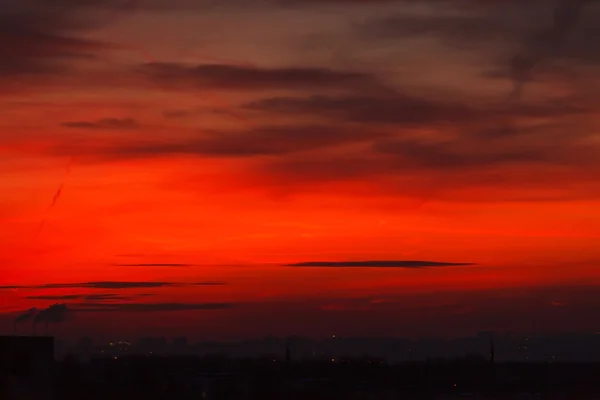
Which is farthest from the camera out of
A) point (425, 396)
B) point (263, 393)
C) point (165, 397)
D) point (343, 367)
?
point (343, 367)

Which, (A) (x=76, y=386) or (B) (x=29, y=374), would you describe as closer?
(A) (x=76, y=386)

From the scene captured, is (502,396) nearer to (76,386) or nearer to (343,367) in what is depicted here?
(76,386)

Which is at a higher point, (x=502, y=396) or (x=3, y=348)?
(x=3, y=348)

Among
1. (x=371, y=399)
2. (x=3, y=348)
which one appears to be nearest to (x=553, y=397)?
(x=371, y=399)

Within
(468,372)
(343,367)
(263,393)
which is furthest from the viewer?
(343,367)

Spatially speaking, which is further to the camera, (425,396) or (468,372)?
(468,372)

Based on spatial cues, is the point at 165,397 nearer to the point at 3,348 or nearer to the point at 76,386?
the point at 76,386

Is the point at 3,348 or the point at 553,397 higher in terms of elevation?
the point at 3,348

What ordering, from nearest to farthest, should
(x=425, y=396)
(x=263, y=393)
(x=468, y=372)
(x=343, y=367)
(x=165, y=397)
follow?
(x=165, y=397)
(x=263, y=393)
(x=425, y=396)
(x=468, y=372)
(x=343, y=367)

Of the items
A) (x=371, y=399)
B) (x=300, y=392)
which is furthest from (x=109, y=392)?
(x=371, y=399)
